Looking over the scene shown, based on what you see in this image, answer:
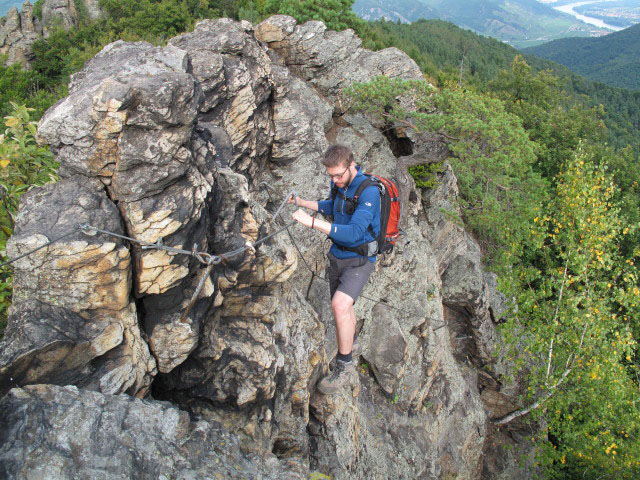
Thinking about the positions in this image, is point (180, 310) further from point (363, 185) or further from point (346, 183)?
point (363, 185)

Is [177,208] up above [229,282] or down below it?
above

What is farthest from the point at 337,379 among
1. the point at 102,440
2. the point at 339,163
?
the point at 102,440

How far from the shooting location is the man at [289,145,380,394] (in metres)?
5.96

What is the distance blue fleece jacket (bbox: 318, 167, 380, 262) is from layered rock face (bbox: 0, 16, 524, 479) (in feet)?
3.11

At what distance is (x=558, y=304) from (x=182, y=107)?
1379 cm

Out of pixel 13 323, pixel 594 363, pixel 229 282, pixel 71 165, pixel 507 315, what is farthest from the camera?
pixel 507 315

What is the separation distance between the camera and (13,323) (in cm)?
439

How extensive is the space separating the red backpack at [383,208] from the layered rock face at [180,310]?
1.19 metres

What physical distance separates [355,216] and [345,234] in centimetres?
35

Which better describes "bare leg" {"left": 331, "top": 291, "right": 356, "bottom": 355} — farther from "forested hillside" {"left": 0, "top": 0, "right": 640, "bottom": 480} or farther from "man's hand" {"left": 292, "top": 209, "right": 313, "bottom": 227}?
"forested hillside" {"left": 0, "top": 0, "right": 640, "bottom": 480}

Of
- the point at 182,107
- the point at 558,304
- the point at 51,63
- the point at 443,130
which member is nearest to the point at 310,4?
the point at 443,130

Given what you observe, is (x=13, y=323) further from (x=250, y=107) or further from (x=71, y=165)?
(x=250, y=107)

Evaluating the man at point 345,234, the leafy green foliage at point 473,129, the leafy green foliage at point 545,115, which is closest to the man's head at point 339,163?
the man at point 345,234

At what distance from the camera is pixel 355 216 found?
6.07 meters
